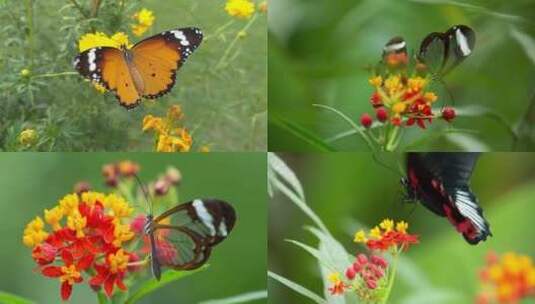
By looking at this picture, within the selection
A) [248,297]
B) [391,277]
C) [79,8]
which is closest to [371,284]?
[391,277]

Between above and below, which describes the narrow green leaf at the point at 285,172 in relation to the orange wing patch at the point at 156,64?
below

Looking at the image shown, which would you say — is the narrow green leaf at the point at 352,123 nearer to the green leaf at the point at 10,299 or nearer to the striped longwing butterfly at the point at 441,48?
the striped longwing butterfly at the point at 441,48

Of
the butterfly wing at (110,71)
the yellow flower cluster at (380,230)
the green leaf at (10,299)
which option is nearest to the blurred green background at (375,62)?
the yellow flower cluster at (380,230)

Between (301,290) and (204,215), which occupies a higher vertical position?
(204,215)

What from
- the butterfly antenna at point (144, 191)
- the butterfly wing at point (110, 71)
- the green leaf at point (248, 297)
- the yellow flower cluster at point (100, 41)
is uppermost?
the yellow flower cluster at point (100, 41)

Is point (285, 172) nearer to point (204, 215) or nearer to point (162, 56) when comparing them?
point (204, 215)

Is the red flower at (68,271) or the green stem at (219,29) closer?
the red flower at (68,271)

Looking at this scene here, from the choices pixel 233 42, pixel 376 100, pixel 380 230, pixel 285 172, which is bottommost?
pixel 380 230
